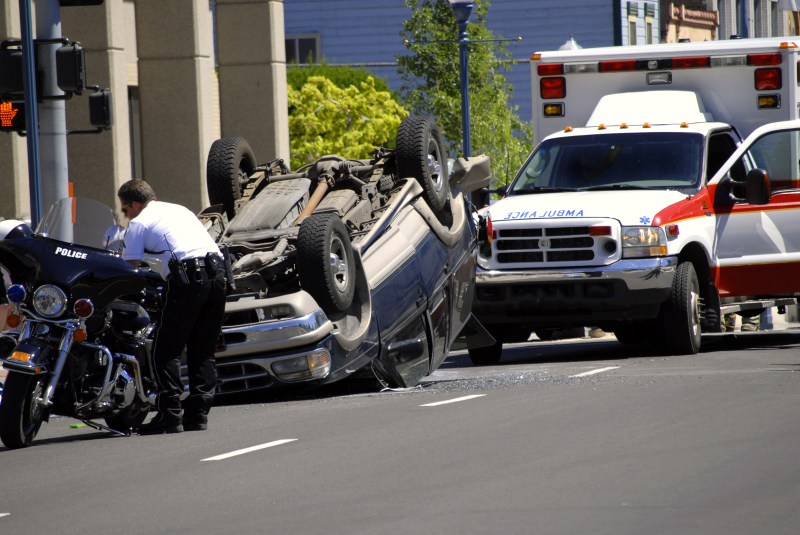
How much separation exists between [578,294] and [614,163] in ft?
5.89

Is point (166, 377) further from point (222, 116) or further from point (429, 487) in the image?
point (222, 116)

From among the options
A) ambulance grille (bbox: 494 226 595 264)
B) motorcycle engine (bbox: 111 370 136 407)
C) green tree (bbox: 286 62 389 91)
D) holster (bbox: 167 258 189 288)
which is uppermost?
green tree (bbox: 286 62 389 91)

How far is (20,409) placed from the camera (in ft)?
28.6

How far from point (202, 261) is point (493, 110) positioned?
83.1 feet

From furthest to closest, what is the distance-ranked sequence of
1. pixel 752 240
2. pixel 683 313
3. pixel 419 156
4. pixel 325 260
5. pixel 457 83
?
pixel 457 83
pixel 752 240
pixel 683 313
pixel 419 156
pixel 325 260

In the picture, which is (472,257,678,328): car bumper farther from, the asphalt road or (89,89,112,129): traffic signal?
(89,89,112,129): traffic signal

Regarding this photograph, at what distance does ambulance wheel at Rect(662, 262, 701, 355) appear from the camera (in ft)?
44.4

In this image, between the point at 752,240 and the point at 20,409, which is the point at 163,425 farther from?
the point at 752,240

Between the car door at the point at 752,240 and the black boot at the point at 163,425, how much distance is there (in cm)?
652

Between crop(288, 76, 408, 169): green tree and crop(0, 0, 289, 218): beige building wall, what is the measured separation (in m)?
13.9

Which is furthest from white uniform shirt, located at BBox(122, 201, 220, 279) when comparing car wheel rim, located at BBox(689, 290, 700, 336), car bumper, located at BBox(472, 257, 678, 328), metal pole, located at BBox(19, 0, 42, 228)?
car wheel rim, located at BBox(689, 290, 700, 336)

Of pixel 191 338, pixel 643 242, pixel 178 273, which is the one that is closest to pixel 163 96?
pixel 643 242

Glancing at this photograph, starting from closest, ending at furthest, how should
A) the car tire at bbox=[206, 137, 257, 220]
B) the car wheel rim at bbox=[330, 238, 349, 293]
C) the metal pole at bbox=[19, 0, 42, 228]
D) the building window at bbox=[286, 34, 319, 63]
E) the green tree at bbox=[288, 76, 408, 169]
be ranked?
the car wheel rim at bbox=[330, 238, 349, 293] → the car tire at bbox=[206, 137, 257, 220] → the metal pole at bbox=[19, 0, 42, 228] → the green tree at bbox=[288, 76, 408, 169] → the building window at bbox=[286, 34, 319, 63]

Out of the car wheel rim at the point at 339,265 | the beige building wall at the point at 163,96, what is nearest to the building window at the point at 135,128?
the beige building wall at the point at 163,96
